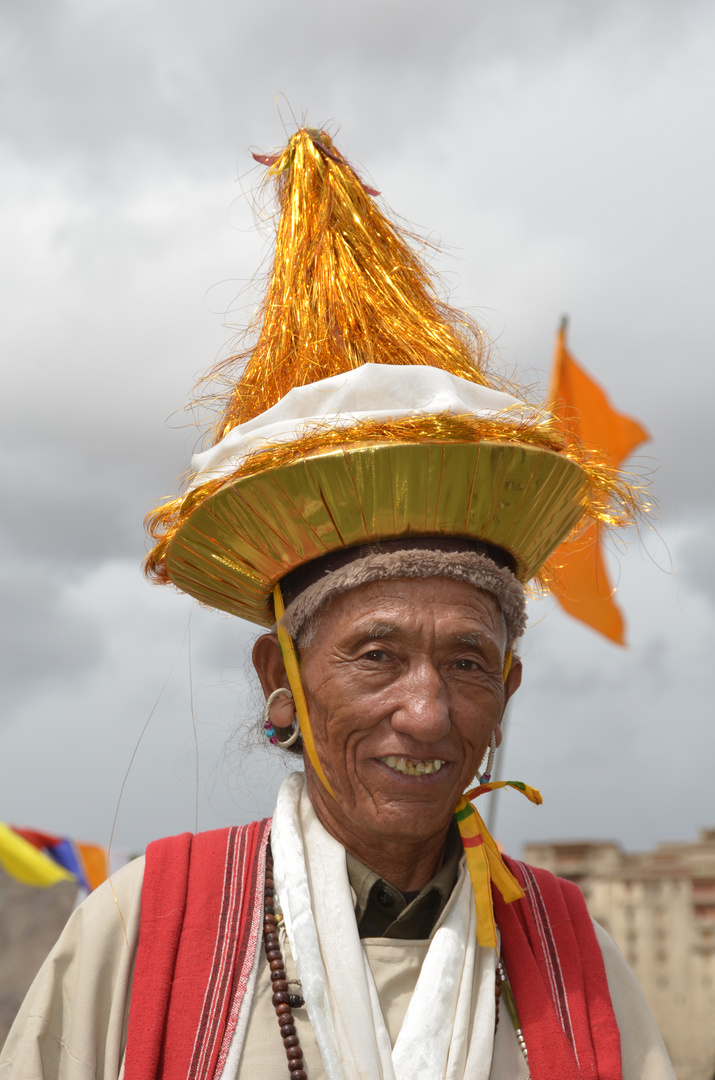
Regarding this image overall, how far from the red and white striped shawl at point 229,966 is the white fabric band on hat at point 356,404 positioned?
99cm

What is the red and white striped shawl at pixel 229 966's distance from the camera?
2.18 m

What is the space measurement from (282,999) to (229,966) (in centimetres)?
14

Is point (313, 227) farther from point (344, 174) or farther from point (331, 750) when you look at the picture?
point (331, 750)

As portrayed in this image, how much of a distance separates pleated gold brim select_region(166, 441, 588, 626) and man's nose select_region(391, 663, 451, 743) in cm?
35

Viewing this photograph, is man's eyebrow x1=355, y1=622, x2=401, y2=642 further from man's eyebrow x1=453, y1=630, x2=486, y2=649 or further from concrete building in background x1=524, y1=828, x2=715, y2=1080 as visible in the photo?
concrete building in background x1=524, y1=828, x2=715, y2=1080

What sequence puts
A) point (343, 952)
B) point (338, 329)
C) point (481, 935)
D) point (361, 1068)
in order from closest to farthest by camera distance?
point (361, 1068) → point (343, 952) → point (481, 935) → point (338, 329)

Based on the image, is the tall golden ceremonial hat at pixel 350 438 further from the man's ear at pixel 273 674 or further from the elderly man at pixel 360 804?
the man's ear at pixel 273 674

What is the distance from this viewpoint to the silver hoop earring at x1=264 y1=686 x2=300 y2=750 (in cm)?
255

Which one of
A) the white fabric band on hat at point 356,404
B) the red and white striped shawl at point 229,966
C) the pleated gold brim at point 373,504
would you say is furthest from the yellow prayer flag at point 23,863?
the white fabric band on hat at point 356,404

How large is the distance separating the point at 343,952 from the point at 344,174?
2.11 m

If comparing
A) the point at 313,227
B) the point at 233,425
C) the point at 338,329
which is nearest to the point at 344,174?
the point at 313,227

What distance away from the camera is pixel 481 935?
97.5 inches

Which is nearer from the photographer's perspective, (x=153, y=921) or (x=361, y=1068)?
(x=361, y=1068)

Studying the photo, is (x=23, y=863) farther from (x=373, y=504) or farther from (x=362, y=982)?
(x=373, y=504)
